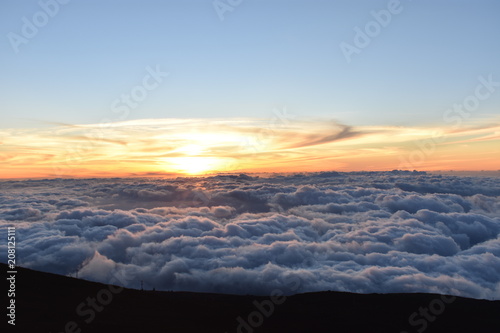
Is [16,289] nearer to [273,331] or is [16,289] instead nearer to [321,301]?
[273,331]

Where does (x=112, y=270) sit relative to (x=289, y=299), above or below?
below

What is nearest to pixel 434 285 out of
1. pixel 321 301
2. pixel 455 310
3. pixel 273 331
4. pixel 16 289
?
pixel 455 310

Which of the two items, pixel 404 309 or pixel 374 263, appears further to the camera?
pixel 374 263

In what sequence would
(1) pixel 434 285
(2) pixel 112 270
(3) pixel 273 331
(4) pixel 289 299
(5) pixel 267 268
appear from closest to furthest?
(3) pixel 273 331, (4) pixel 289 299, (1) pixel 434 285, (5) pixel 267 268, (2) pixel 112 270

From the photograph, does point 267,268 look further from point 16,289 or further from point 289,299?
point 16,289

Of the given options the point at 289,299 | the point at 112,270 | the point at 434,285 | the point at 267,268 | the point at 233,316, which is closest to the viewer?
the point at 233,316

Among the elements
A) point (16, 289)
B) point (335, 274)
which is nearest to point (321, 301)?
point (16, 289)
